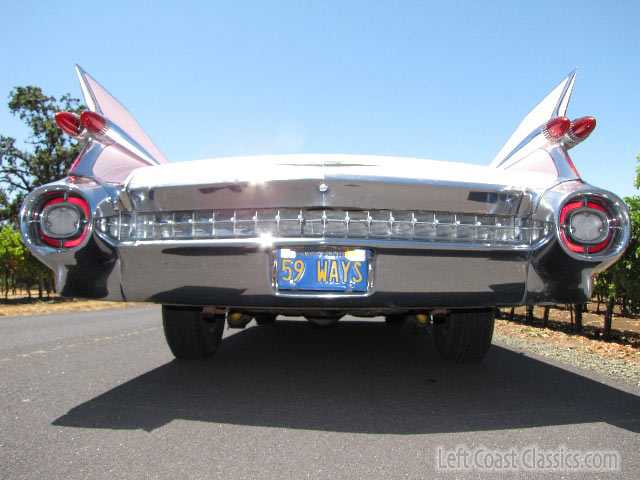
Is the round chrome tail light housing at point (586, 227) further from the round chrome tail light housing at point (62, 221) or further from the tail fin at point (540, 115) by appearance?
the round chrome tail light housing at point (62, 221)

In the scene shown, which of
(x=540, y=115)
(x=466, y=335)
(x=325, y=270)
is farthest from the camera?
(x=466, y=335)

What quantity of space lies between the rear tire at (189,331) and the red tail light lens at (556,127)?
7.53 feet

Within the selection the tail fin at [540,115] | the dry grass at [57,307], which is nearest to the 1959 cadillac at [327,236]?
the tail fin at [540,115]

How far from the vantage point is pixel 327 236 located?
7.08 ft

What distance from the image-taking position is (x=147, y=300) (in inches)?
89.7

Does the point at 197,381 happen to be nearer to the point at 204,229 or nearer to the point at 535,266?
the point at 204,229

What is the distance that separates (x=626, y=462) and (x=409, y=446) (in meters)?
0.80

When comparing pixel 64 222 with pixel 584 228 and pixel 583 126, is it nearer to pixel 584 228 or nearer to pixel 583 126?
pixel 584 228

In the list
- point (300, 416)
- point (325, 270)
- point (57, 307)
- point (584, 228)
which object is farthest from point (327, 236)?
point (57, 307)

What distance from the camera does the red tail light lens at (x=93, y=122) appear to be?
2.49 metres

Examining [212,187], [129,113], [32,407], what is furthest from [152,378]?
[129,113]

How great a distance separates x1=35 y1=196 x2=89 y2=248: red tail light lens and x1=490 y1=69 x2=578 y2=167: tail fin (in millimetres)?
2487

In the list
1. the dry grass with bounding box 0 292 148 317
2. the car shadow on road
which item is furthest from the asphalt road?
the dry grass with bounding box 0 292 148 317

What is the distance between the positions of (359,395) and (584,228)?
4.69 feet
